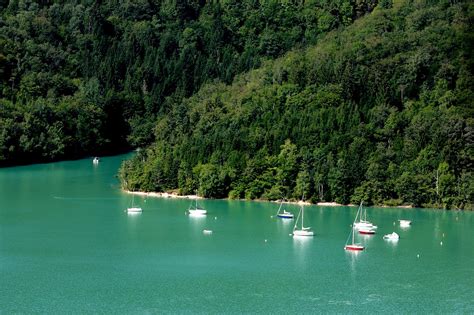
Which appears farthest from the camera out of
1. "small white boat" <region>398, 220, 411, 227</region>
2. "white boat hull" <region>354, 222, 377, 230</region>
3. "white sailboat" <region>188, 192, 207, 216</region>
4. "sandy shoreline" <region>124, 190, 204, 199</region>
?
"sandy shoreline" <region>124, 190, 204, 199</region>

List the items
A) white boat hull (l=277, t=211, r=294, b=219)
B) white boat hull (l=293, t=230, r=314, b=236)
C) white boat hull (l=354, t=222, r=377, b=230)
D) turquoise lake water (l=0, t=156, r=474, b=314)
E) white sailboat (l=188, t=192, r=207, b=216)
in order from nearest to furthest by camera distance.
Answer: turquoise lake water (l=0, t=156, r=474, b=314), white boat hull (l=293, t=230, r=314, b=236), white boat hull (l=354, t=222, r=377, b=230), white boat hull (l=277, t=211, r=294, b=219), white sailboat (l=188, t=192, r=207, b=216)

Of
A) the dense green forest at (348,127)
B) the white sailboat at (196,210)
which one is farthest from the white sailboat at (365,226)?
the white sailboat at (196,210)

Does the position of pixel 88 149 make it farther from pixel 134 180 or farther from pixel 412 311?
pixel 412 311

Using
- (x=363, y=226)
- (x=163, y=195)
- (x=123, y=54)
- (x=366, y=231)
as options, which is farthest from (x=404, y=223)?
(x=123, y=54)

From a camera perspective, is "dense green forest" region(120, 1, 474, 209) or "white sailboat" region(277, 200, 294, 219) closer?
"white sailboat" region(277, 200, 294, 219)

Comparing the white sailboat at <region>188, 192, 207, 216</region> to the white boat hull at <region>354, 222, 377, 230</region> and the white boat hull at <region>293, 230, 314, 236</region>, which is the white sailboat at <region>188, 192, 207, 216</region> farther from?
the white boat hull at <region>354, 222, 377, 230</region>

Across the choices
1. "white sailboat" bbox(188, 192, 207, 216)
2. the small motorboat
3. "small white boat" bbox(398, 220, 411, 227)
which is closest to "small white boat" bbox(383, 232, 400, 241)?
the small motorboat
